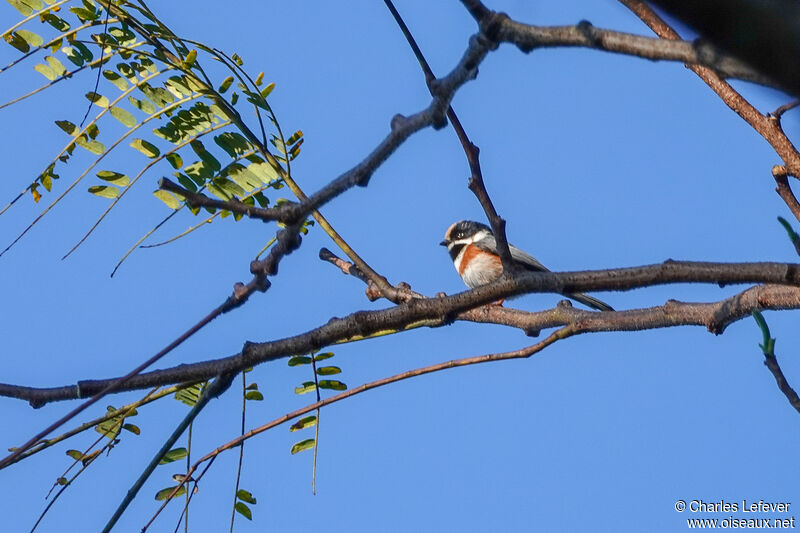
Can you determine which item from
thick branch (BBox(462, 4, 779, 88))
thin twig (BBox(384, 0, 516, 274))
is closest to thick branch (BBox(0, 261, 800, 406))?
thin twig (BBox(384, 0, 516, 274))

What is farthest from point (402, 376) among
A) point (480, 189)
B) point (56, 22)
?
point (56, 22)

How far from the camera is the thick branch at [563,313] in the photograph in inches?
88.4

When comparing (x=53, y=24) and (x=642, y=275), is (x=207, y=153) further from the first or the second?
(x=642, y=275)

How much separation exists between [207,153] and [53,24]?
81 cm

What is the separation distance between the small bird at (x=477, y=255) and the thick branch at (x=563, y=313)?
442 cm

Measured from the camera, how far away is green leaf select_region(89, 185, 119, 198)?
11.9ft

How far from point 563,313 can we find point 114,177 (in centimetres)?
189

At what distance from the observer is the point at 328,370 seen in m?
3.83

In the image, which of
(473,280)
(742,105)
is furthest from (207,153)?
(473,280)

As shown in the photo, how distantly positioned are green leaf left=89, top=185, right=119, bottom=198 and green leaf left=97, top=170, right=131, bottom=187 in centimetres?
3

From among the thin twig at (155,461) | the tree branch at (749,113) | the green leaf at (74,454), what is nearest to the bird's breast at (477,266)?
the tree branch at (749,113)

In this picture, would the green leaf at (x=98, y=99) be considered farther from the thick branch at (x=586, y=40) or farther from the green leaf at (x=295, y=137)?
the thick branch at (x=586, y=40)

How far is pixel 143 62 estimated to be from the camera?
11.6 ft

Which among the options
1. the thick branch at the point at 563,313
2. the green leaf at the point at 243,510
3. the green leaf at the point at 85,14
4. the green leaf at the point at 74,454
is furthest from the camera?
the green leaf at the point at 85,14
